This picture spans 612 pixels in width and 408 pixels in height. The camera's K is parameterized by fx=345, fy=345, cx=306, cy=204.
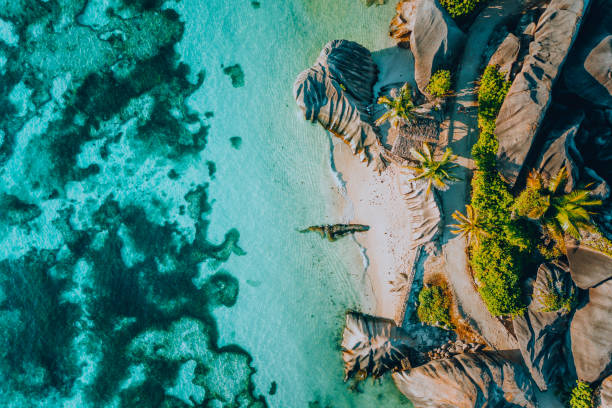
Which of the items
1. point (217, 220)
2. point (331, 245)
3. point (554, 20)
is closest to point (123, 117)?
point (217, 220)

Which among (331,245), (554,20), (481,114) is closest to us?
(554,20)

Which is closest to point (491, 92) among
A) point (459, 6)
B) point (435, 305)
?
point (459, 6)

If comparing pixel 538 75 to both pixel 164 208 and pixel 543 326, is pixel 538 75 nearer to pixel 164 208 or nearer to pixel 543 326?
pixel 543 326

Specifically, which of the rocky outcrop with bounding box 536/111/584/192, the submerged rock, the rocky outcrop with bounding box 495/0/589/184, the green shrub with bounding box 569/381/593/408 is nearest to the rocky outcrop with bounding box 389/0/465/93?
the rocky outcrop with bounding box 495/0/589/184

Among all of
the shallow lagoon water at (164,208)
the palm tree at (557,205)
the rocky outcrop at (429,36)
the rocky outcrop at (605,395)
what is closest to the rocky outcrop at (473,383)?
the rocky outcrop at (605,395)

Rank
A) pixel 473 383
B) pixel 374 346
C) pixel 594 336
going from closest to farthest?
pixel 594 336, pixel 473 383, pixel 374 346

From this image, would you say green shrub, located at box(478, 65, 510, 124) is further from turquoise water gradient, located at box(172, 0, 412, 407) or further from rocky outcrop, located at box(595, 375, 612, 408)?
rocky outcrop, located at box(595, 375, 612, 408)

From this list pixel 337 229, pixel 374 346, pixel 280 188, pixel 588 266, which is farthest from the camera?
pixel 280 188

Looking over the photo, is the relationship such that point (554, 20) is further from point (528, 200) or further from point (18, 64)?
point (18, 64)
